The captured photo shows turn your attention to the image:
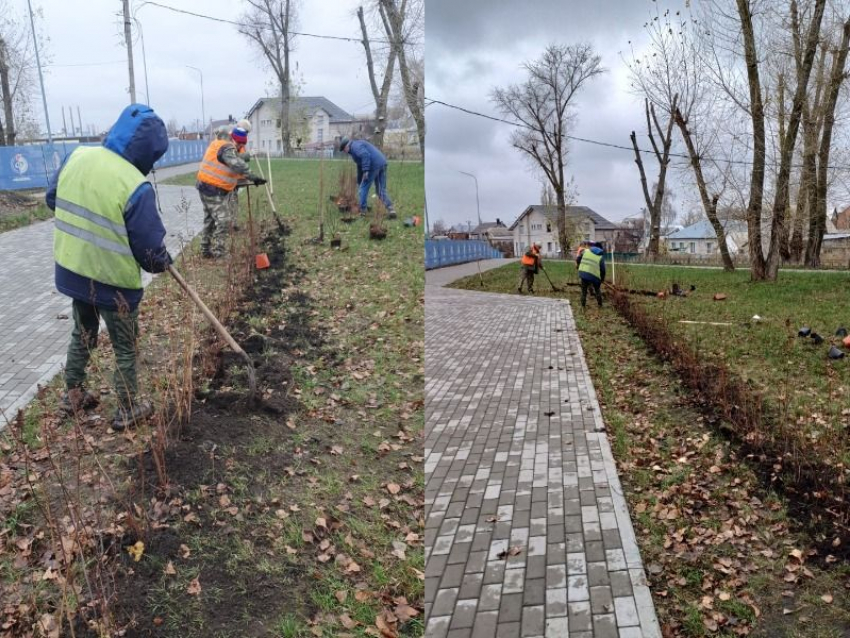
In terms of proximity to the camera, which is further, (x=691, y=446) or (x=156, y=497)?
(x=691, y=446)

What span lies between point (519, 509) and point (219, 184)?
2.84 meters

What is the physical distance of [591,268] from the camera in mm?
10664

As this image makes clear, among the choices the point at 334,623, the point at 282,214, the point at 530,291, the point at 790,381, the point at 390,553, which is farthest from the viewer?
the point at 530,291

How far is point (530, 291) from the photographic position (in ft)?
41.7

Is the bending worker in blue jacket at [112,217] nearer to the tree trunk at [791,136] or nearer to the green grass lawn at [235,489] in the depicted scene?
the green grass lawn at [235,489]

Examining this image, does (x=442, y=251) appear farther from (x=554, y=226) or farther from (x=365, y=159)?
(x=365, y=159)

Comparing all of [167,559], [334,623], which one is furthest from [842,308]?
[167,559]

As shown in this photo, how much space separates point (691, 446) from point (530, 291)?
847 cm

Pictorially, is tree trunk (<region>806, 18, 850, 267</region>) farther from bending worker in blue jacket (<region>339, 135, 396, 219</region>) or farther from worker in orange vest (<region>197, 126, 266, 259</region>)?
worker in orange vest (<region>197, 126, 266, 259</region>)

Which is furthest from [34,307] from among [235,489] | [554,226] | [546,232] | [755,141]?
[755,141]

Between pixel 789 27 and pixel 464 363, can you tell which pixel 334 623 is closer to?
pixel 464 363

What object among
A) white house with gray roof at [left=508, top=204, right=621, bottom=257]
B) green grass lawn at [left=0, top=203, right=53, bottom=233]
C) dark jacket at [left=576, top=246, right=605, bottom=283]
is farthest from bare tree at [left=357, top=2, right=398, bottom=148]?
dark jacket at [left=576, top=246, right=605, bottom=283]

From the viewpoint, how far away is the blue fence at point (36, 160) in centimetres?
307

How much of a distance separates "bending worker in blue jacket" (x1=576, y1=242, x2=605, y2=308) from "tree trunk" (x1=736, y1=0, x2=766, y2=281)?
3105 mm
